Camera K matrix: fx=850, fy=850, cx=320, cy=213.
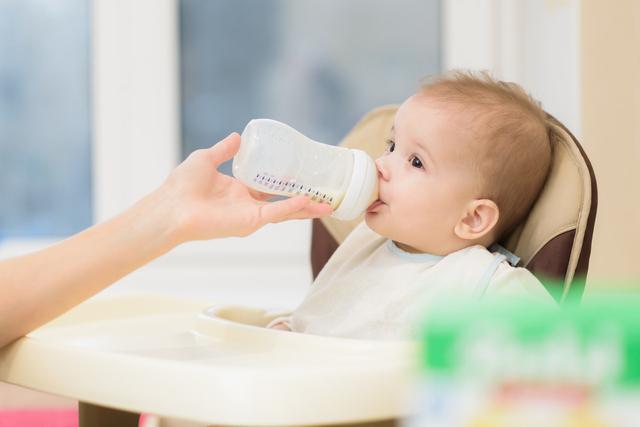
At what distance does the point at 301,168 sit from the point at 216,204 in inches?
5.2

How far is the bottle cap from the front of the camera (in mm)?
1090

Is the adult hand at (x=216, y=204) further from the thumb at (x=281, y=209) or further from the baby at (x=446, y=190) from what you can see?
the baby at (x=446, y=190)

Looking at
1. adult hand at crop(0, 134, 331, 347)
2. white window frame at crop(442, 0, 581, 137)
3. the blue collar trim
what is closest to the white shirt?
the blue collar trim

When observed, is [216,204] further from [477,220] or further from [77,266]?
[477,220]

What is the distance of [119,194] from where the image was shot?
246cm

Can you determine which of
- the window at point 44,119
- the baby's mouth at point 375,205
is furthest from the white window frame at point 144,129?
the baby's mouth at point 375,205

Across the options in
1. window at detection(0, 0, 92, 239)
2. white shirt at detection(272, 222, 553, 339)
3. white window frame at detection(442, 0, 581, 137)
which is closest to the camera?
white shirt at detection(272, 222, 553, 339)

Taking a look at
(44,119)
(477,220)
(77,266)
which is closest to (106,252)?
(77,266)

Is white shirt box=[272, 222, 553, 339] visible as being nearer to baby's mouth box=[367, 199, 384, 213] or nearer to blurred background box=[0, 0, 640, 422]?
baby's mouth box=[367, 199, 384, 213]

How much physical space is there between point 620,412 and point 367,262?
2.79 ft

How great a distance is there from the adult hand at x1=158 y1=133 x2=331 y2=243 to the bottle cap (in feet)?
0.08

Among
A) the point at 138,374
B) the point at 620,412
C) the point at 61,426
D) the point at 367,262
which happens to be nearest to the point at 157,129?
the point at 61,426

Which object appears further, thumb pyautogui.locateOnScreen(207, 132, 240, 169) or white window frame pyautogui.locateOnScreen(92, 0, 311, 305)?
white window frame pyautogui.locateOnScreen(92, 0, 311, 305)

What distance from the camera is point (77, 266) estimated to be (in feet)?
3.14
